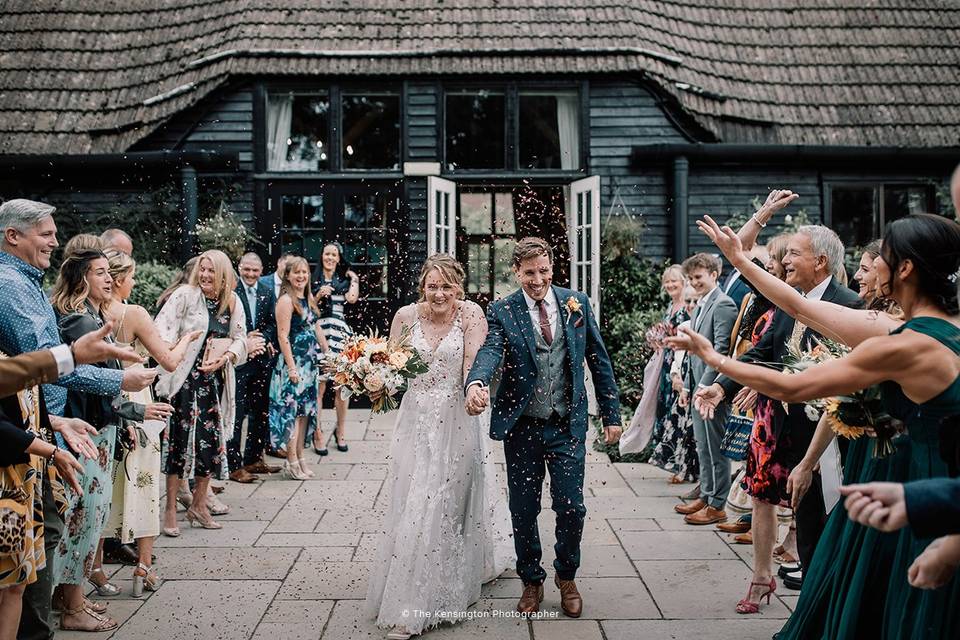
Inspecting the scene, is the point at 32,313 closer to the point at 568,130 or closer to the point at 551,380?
the point at 551,380

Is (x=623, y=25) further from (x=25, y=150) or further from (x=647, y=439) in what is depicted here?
(x=25, y=150)

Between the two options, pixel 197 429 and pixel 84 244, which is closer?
pixel 84 244

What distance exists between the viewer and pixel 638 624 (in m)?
4.72

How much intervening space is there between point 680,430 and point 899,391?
5.19 m

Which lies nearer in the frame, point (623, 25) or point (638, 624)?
point (638, 624)

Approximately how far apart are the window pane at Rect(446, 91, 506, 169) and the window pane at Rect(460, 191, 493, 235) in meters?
0.47

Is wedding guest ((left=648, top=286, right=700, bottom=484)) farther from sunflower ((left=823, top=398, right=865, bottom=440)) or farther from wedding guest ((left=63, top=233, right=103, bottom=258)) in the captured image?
wedding guest ((left=63, top=233, right=103, bottom=258))

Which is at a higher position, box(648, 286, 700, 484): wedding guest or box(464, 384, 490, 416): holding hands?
box(464, 384, 490, 416): holding hands

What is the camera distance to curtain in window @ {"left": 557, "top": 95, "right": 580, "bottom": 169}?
41.5ft

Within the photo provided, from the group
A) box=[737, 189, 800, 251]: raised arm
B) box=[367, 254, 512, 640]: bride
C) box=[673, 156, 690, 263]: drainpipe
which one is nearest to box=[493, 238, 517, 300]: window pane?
box=[673, 156, 690, 263]: drainpipe

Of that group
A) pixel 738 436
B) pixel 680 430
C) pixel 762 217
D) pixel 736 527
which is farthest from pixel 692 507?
pixel 762 217

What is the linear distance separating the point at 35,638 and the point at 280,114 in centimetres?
963

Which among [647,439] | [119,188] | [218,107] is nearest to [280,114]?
[218,107]

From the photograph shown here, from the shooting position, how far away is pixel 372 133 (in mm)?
12594
